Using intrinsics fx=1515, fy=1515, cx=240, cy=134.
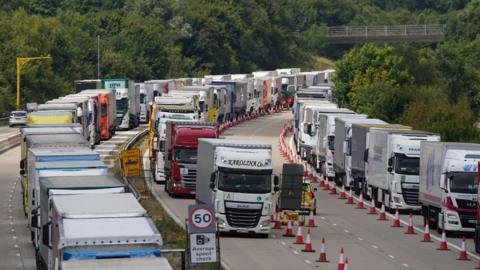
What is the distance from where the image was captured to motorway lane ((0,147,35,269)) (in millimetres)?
40375

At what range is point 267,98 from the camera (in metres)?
135

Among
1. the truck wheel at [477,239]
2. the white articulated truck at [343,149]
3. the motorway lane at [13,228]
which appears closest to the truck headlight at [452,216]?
the truck wheel at [477,239]

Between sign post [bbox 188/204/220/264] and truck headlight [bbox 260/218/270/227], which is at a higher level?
sign post [bbox 188/204/220/264]

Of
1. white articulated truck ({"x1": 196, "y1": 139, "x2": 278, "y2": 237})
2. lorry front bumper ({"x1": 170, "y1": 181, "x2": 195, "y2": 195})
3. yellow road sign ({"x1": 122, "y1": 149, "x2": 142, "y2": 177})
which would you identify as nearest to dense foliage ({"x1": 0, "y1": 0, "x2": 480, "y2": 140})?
lorry front bumper ({"x1": 170, "y1": 181, "x2": 195, "y2": 195})

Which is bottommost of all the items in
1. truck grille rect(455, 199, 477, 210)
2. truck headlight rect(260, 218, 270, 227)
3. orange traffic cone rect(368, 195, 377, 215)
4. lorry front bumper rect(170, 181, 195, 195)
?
orange traffic cone rect(368, 195, 377, 215)

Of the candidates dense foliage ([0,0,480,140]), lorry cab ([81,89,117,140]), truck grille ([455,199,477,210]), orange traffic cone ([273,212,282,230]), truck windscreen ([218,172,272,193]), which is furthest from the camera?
dense foliage ([0,0,480,140])

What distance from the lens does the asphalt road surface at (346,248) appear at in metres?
40.1

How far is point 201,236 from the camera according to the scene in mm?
31062

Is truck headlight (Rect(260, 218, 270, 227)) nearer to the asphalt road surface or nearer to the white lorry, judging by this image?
the asphalt road surface

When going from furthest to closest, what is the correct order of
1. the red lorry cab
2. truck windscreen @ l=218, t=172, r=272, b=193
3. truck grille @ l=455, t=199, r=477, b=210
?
the red lorry cab
truck grille @ l=455, t=199, r=477, b=210
truck windscreen @ l=218, t=172, r=272, b=193

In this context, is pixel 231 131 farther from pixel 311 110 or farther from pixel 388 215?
pixel 388 215

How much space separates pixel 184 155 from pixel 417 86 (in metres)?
53.4

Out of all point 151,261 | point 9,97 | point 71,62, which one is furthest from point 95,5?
point 151,261

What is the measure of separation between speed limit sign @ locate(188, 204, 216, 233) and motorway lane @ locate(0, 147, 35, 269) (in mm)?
8987
